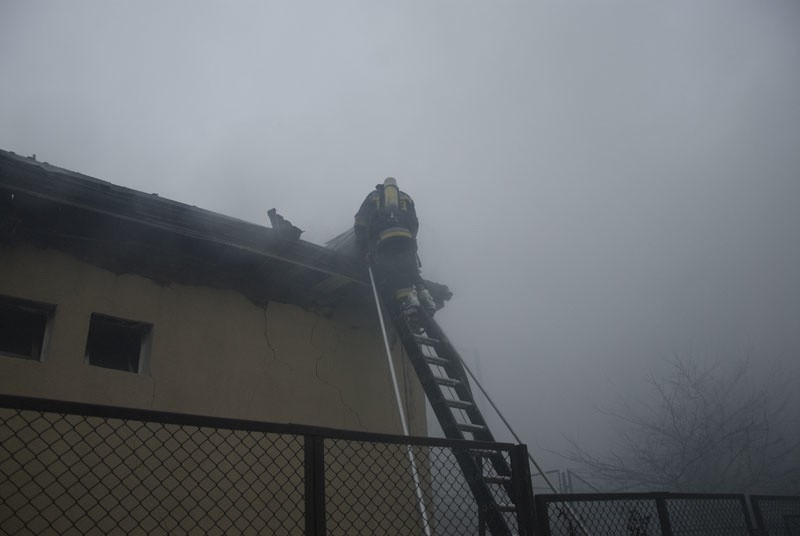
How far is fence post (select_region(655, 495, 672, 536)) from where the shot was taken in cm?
346

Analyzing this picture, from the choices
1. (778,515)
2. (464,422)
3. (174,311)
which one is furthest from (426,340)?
(778,515)

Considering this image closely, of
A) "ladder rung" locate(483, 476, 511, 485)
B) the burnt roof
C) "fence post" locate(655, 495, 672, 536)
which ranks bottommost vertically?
"fence post" locate(655, 495, 672, 536)

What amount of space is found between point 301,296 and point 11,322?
254 cm

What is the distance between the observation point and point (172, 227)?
466 centimetres

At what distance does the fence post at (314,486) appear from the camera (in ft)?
7.38

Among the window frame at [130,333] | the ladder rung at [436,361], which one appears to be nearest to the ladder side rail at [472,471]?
the ladder rung at [436,361]

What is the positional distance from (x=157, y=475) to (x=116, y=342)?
1183 millimetres

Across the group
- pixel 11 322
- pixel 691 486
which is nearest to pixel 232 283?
pixel 11 322

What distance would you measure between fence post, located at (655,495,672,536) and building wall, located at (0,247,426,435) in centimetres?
294

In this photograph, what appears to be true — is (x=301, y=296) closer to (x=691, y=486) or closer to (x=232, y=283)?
(x=232, y=283)

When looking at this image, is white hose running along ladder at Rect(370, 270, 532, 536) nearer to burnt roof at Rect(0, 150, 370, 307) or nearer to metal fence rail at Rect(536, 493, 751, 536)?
metal fence rail at Rect(536, 493, 751, 536)

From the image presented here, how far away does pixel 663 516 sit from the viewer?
3496 millimetres

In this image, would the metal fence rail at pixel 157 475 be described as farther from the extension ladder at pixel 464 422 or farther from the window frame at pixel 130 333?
the window frame at pixel 130 333

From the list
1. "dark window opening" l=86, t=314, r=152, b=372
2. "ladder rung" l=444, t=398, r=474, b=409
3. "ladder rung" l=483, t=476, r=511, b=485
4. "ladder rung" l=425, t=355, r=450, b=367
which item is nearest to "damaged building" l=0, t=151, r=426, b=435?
"dark window opening" l=86, t=314, r=152, b=372
